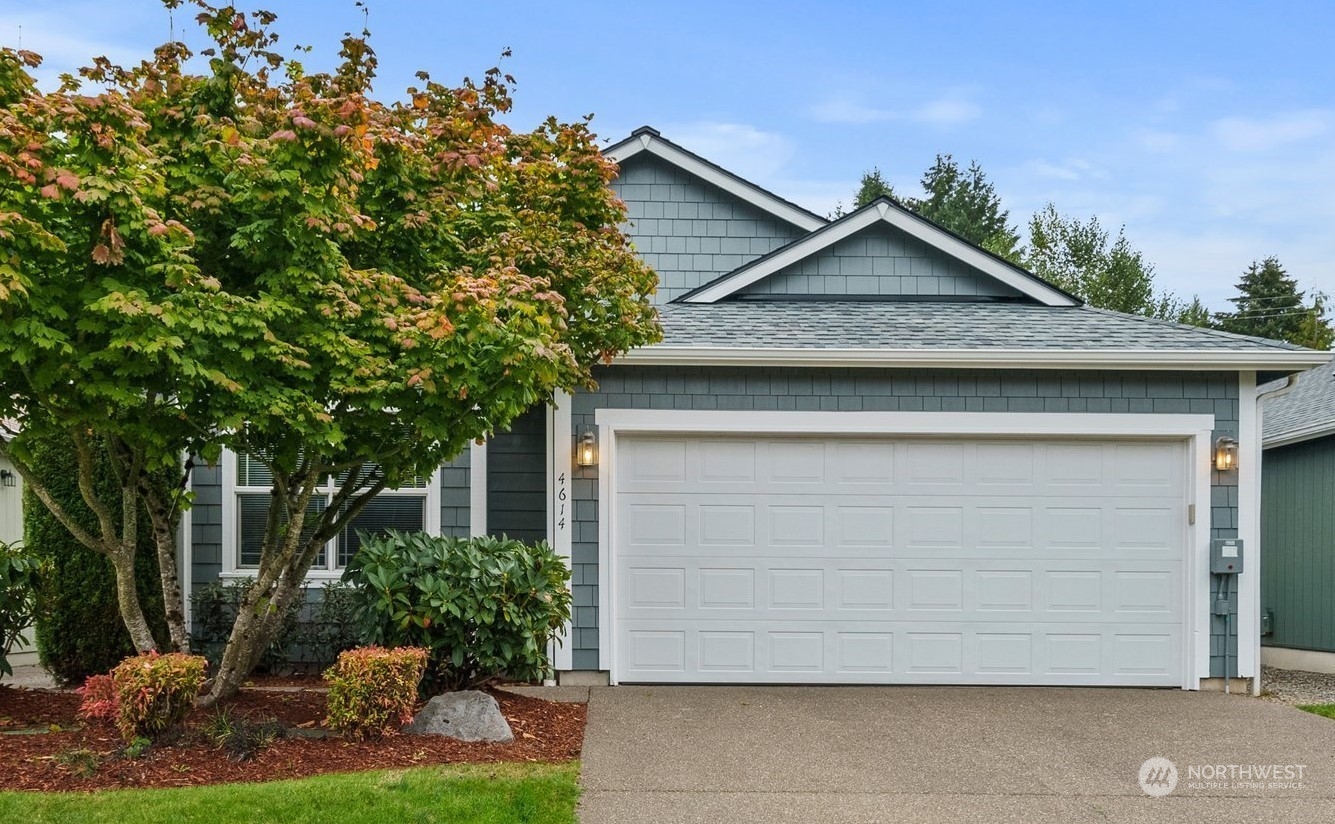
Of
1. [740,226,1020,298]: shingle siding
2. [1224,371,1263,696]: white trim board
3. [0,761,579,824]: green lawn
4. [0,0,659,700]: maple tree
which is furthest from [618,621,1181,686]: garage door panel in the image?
[740,226,1020,298]: shingle siding

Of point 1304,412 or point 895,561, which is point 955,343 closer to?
point 895,561

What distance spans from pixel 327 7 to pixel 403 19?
6.42 ft

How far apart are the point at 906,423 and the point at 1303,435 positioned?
206 inches

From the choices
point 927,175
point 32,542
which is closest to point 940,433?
point 32,542

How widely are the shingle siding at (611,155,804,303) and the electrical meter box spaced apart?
5.92 meters

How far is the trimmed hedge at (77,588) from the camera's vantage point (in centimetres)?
823

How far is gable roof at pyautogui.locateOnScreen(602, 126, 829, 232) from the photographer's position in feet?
39.5

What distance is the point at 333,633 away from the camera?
864 centimetres

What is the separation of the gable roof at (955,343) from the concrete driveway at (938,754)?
262cm

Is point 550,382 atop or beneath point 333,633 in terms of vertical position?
atop

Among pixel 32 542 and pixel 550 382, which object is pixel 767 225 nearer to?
pixel 550 382

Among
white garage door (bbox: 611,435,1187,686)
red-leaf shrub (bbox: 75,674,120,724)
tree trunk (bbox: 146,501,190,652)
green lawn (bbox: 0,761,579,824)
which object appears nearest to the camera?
green lawn (bbox: 0,761,579,824)

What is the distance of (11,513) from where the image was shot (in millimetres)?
10586

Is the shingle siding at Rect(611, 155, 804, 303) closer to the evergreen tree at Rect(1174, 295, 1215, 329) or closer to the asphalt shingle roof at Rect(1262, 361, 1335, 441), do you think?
the asphalt shingle roof at Rect(1262, 361, 1335, 441)
